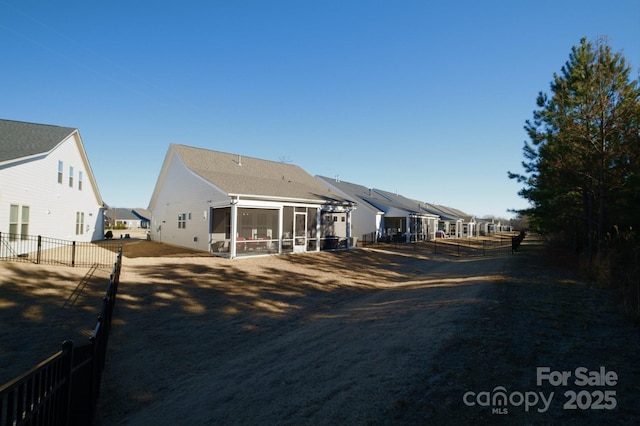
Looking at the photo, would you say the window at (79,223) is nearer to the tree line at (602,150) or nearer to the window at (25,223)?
the window at (25,223)

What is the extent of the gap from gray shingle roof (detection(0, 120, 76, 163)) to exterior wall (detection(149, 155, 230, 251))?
6873mm

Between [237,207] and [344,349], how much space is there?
13.6 meters

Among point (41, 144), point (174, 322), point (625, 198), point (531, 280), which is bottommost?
point (174, 322)

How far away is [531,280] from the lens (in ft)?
36.2

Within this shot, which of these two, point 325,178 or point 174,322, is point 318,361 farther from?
point 325,178

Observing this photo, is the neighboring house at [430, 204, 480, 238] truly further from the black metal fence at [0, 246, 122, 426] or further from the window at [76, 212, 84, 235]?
the black metal fence at [0, 246, 122, 426]

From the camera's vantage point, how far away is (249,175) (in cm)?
2350

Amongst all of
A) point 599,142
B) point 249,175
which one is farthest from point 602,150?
point 249,175

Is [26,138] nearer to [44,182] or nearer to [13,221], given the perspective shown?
[44,182]

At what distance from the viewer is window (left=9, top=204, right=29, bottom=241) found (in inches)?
591

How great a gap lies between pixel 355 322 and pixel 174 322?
15.8 feet

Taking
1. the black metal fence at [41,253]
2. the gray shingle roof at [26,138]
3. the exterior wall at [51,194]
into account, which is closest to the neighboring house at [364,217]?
the exterior wall at [51,194]

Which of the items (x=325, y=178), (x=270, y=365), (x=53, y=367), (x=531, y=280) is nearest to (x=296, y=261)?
(x=531, y=280)

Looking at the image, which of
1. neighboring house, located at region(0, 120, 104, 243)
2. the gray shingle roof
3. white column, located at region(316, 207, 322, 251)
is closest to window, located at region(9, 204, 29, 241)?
neighboring house, located at region(0, 120, 104, 243)
